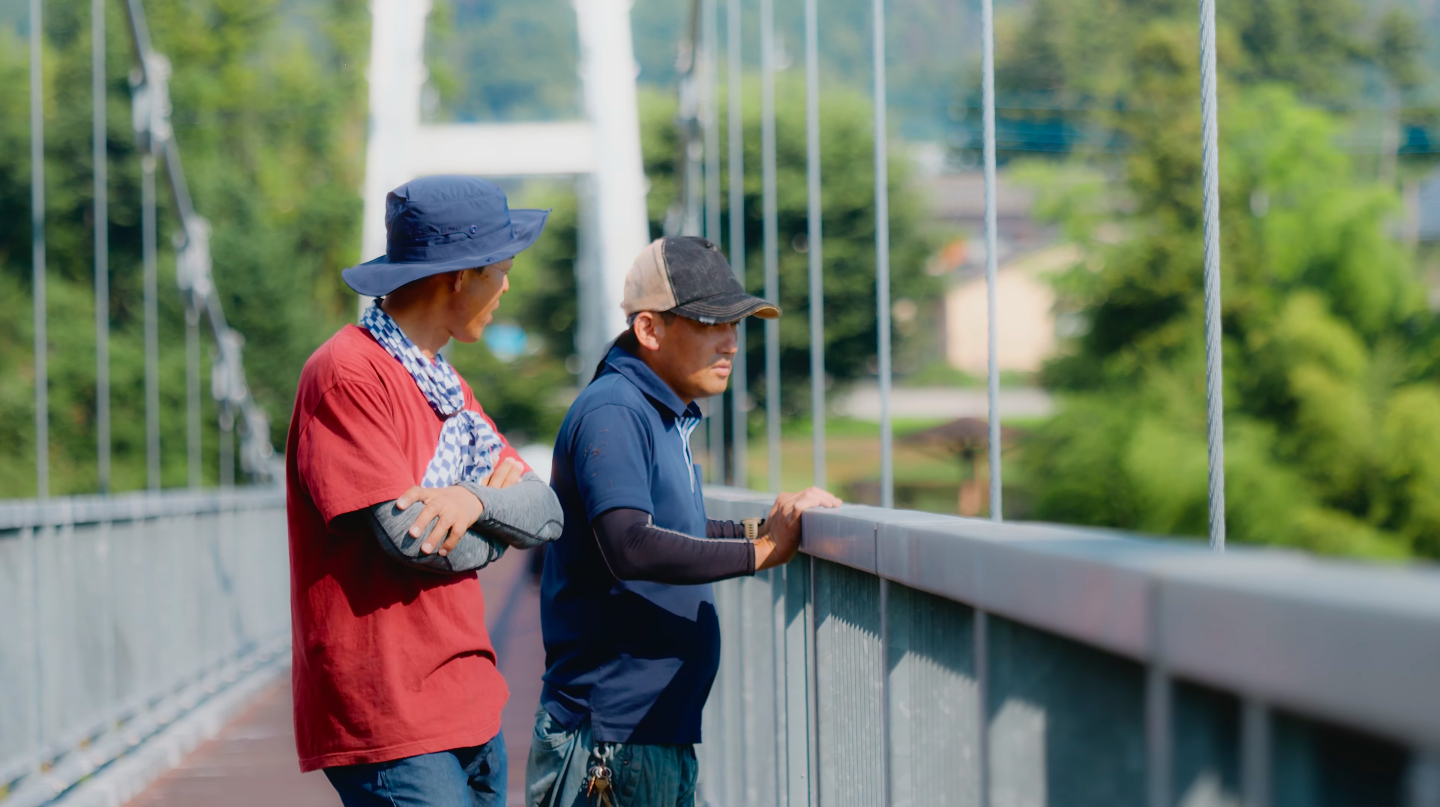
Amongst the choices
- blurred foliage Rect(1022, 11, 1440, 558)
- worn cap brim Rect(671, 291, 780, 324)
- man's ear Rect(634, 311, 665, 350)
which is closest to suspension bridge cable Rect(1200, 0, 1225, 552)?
worn cap brim Rect(671, 291, 780, 324)

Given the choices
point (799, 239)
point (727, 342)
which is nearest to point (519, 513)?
point (727, 342)

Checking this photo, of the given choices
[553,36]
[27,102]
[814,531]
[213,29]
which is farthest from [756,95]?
[553,36]

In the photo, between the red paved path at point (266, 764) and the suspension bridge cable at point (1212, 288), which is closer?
the suspension bridge cable at point (1212, 288)

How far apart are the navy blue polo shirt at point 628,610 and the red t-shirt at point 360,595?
189mm

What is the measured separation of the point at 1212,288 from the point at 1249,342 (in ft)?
81.0

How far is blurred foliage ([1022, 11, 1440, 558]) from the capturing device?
75.8ft

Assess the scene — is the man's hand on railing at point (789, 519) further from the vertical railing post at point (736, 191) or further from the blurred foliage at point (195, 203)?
the blurred foliage at point (195, 203)

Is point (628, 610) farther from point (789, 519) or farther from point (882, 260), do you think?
point (882, 260)

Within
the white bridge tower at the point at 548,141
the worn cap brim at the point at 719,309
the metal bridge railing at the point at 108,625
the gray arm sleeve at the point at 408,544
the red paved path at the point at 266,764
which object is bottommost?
the red paved path at the point at 266,764

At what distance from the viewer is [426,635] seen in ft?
5.76

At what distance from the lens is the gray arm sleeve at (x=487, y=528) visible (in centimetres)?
168

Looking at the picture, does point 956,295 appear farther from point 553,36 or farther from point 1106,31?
point 553,36

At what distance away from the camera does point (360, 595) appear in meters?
1.73

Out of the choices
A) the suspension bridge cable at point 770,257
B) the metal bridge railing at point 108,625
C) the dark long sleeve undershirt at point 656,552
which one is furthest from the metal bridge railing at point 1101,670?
the suspension bridge cable at point 770,257
